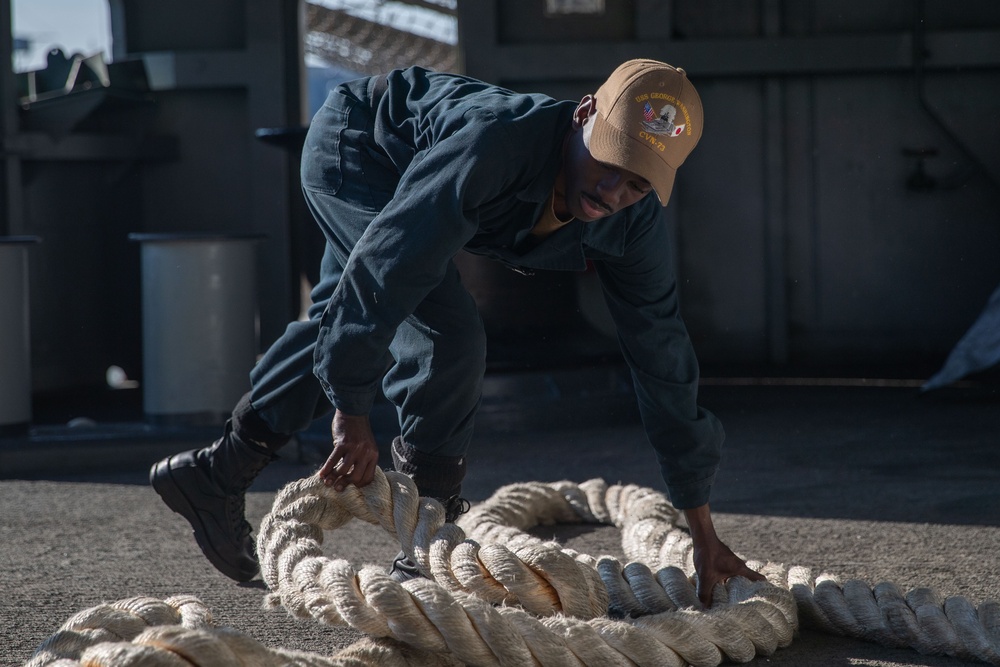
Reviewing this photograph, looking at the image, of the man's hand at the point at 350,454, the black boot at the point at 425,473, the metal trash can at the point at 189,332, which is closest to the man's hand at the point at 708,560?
the black boot at the point at 425,473

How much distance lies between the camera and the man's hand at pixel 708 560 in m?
2.10

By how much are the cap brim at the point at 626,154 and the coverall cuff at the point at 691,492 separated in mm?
571

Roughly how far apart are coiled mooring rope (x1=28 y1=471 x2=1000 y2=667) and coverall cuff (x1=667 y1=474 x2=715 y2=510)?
0.44 feet

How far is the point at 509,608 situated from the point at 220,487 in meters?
0.86

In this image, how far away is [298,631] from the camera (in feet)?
6.85

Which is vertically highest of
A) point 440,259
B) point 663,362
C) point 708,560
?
point 440,259

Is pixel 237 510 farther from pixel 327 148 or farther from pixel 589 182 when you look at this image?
pixel 589 182

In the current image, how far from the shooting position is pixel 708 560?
2.11 m

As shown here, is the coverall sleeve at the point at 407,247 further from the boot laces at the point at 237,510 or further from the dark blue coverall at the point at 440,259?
the boot laces at the point at 237,510

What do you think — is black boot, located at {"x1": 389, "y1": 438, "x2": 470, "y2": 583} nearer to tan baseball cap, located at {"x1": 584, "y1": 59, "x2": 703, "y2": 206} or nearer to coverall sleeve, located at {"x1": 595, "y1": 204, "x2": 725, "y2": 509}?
coverall sleeve, located at {"x1": 595, "y1": 204, "x2": 725, "y2": 509}

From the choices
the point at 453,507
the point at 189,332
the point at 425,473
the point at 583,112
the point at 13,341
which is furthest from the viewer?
the point at 189,332

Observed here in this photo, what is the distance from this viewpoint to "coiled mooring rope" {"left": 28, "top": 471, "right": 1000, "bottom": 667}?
1652 mm

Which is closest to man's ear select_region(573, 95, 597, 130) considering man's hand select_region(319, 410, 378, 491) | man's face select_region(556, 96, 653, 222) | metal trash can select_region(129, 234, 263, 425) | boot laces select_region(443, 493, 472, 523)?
man's face select_region(556, 96, 653, 222)

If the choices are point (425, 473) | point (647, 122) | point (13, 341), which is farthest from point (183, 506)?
point (13, 341)
